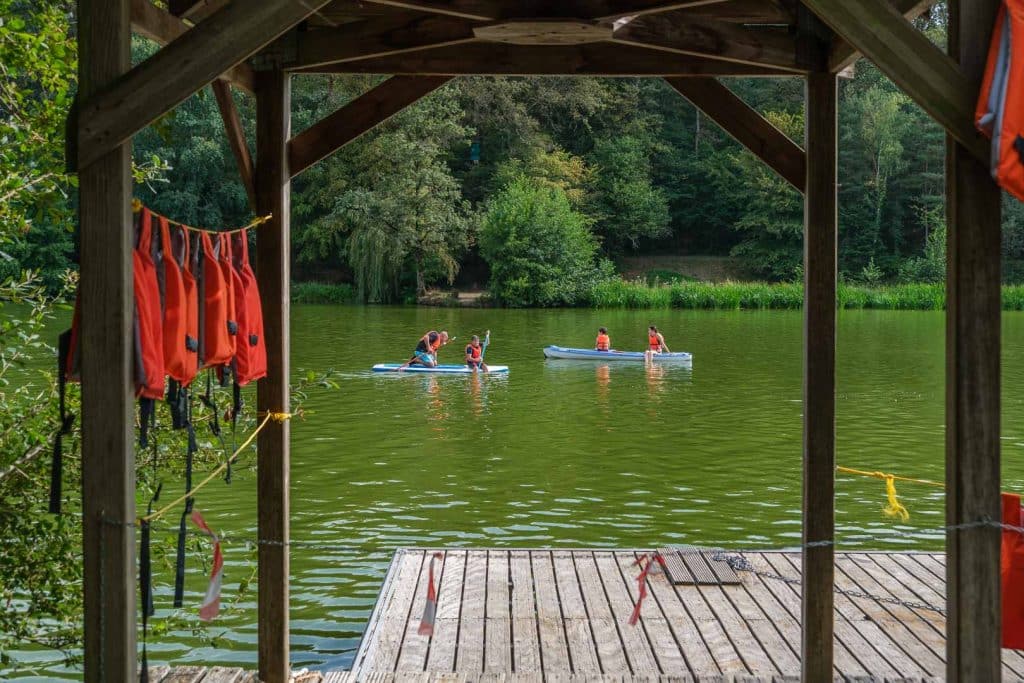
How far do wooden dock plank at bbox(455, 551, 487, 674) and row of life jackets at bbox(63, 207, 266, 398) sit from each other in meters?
1.49

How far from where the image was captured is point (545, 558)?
6805mm

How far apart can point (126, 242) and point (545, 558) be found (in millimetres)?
4129

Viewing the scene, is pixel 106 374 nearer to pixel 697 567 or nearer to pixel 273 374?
pixel 273 374

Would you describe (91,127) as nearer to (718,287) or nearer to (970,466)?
(970,466)

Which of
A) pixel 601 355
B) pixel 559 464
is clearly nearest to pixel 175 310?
pixel 559 464

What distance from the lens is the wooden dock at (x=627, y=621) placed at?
4.95 meters

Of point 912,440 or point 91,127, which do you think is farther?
point 912,440

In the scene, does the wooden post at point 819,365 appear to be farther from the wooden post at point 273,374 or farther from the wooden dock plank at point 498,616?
the wooden post at point 273,374

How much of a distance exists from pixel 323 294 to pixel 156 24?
1383 inches

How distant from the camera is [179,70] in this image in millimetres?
3057

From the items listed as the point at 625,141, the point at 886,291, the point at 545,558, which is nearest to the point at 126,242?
the point at 545,558

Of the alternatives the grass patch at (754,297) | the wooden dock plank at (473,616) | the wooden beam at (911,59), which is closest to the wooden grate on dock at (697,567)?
the wooden dock plank at (473,616)

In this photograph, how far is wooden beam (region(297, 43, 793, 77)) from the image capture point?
188 inches

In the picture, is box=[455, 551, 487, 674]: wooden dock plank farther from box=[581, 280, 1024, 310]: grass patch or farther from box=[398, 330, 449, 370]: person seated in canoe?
box=[581, 280, 1024, 310]: grass patch
